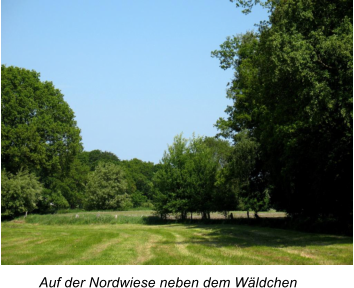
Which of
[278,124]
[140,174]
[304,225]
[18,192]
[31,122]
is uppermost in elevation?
[140,174]

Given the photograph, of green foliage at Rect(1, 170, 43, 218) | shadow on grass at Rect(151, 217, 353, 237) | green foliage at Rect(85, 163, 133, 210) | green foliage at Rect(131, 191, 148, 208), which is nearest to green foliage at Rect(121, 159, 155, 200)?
green foliage at Rect(131, 191, 148, 208)

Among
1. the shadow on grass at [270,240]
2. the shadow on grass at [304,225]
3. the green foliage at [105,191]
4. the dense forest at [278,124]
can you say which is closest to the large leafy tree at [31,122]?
the dense forest at [278,124]

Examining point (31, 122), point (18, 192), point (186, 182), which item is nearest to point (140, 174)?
point (186, 182)

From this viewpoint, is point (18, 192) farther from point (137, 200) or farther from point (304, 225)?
point (137, 200)

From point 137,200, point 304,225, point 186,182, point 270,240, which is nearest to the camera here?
point 270,240

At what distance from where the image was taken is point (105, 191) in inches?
3041

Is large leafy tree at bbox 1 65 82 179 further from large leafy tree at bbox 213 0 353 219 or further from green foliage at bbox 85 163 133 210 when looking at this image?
green foliage at bbox 85 163 133 210

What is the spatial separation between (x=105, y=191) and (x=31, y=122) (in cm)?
6983

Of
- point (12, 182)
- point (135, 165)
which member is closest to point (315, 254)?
point (12, 182)
